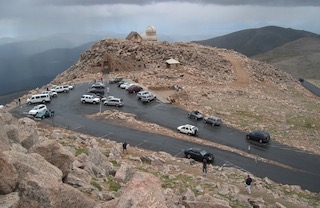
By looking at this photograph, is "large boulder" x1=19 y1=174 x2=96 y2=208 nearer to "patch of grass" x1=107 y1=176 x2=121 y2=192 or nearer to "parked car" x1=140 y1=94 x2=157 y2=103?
"patch of grass" x1=107 y1=176 x2=121 y2=192

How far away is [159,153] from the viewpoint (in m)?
41.1

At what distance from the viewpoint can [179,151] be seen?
1742 inches

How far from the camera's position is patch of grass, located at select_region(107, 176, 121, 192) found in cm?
1984

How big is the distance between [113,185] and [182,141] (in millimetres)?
28365

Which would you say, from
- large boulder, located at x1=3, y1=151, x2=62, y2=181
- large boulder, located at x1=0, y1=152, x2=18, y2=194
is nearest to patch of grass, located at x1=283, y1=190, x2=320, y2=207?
large boulder, located at x1=3, y1=151, x2=62, y2=181

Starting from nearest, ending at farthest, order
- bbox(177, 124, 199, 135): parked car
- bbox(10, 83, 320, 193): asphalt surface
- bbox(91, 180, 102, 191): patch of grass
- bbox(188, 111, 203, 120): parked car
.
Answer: bbox(91, 180, 102, 191): patch of grass
bbox(10, 83, 320, 193): asphalt surface
bbox(177, 124, 199, 135): parked car
bbox(188, 111, 203, 120): parked car

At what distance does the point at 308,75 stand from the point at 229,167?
516 feet

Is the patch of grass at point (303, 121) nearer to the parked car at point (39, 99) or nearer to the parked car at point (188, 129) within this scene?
the parked car at point (188, 129)

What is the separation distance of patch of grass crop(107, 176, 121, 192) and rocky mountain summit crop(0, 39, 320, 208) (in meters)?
0.12

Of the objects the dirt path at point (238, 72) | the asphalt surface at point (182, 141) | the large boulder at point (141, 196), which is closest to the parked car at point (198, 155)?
the asphalt surface at point (182, 141)

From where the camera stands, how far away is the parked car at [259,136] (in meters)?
50.2

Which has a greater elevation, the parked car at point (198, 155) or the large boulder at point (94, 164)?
the large boulder at point (94, 164)

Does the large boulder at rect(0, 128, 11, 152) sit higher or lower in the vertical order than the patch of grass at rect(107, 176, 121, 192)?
higher

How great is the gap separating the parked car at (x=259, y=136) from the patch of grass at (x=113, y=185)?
32034 millimetres
